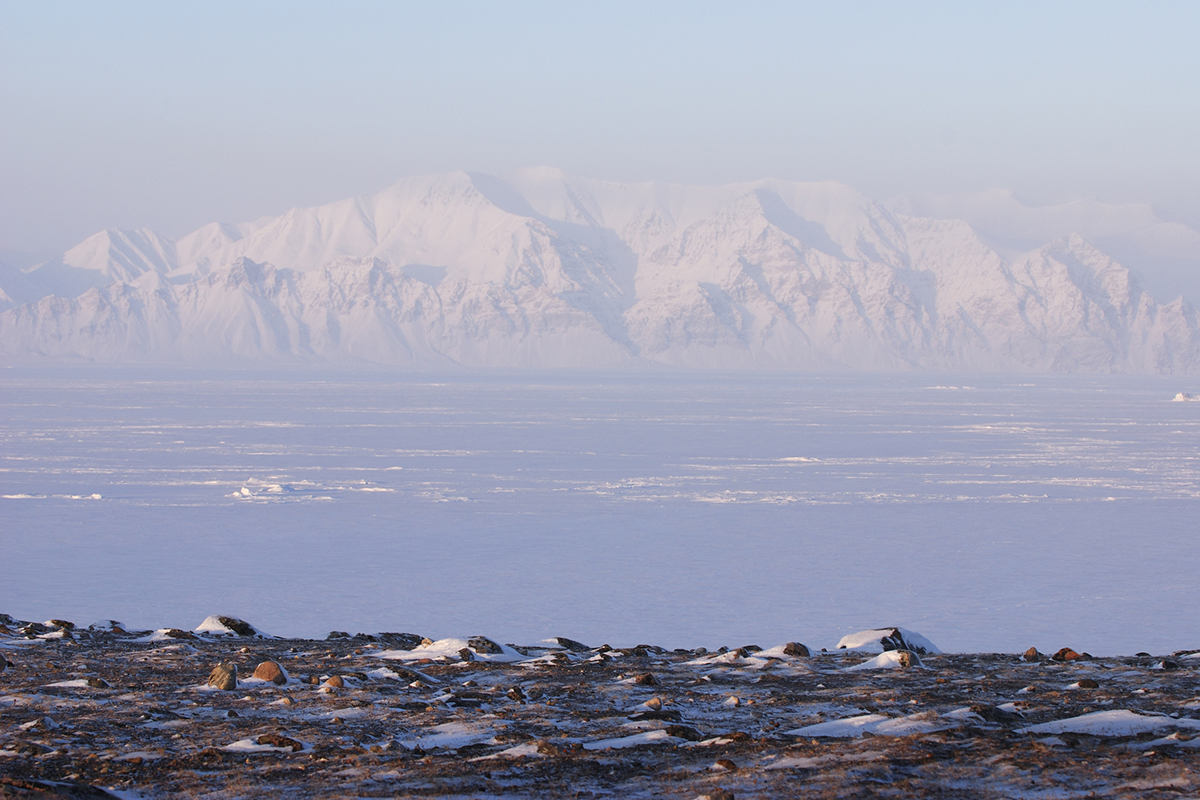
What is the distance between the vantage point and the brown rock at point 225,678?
8.00 meters

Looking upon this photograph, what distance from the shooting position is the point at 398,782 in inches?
216

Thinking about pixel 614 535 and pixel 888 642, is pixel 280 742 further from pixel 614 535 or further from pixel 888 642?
pixel 614 535

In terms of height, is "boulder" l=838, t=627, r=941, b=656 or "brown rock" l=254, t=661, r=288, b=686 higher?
"brown rock" l=254, t=661, r=288, b=686

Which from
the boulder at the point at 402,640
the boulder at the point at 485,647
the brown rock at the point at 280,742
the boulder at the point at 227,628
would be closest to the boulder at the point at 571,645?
the boulder at the point at 485,647

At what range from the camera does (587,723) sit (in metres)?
6.92

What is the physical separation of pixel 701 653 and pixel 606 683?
248 cm

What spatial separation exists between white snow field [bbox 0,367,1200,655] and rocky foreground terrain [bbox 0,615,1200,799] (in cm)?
485

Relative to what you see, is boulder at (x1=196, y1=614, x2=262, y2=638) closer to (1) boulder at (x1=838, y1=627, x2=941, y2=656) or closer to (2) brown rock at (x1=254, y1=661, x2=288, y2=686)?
(2) brown rock at (x1=254, y1=661, x2=288, y2=686)

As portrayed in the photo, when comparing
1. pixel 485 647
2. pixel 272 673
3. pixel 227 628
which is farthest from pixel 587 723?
pixel 227 628

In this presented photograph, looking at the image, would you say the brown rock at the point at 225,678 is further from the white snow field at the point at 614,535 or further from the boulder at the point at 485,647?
the white snow field at the point at 614,535

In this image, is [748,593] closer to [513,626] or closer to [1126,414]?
[513,626]

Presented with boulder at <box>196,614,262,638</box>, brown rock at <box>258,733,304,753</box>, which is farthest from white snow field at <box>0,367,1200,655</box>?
brown rock at <box>258,733,304,753</box>

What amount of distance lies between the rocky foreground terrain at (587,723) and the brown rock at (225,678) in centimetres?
2

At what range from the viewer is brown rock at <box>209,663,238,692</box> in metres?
8.00
